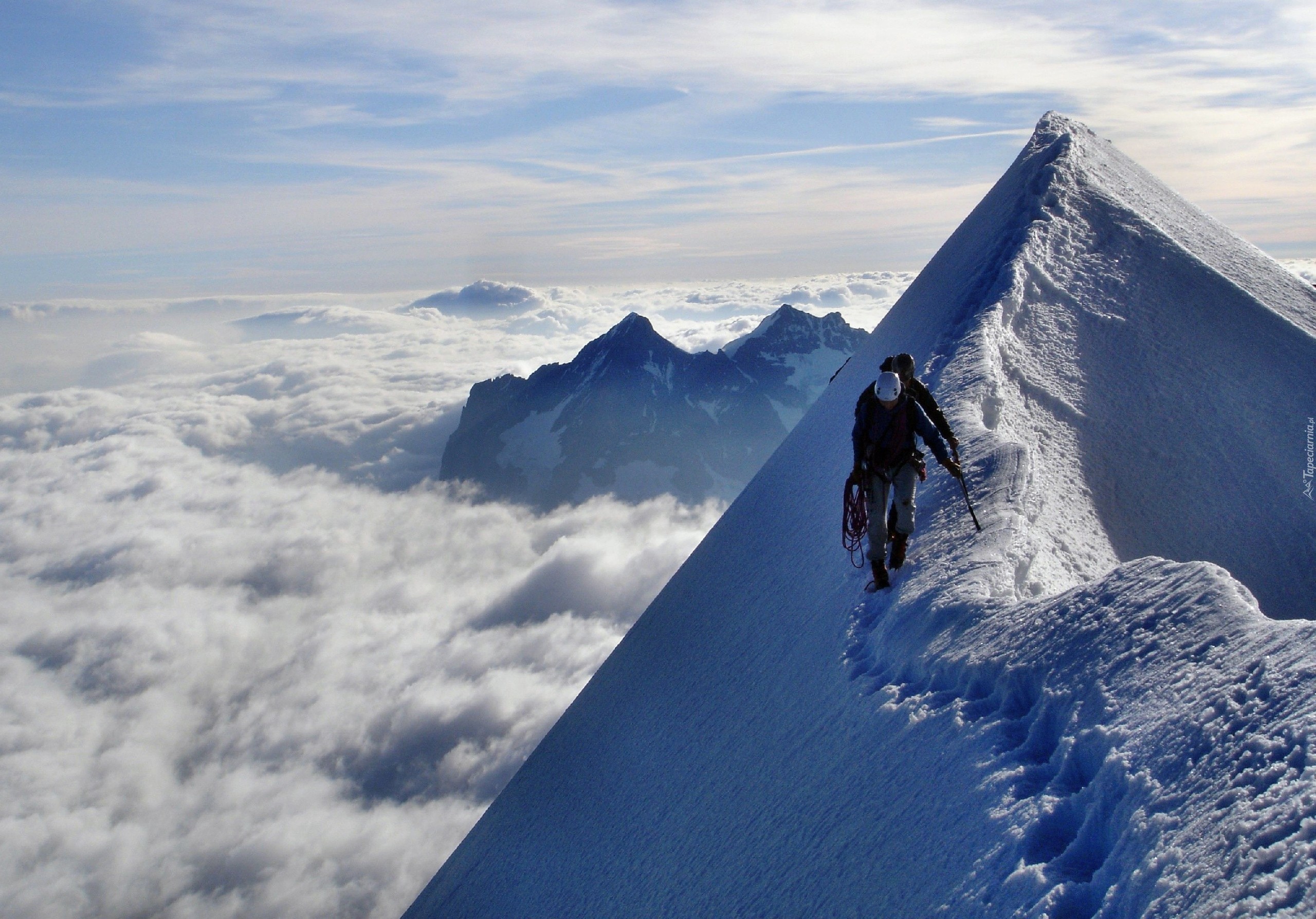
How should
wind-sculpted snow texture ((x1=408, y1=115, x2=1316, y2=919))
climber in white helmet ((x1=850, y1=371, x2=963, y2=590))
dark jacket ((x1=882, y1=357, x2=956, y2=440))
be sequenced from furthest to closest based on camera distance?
1. dark jacket ((x1=882, y1=357, x2=956, y2=440))
2. climber in white helmet ((x1=850, y1=371, x2=963, y2=590))
3. wind-sculpted snow texture ((x1=408, y1=115, x2=1316, y2=919))

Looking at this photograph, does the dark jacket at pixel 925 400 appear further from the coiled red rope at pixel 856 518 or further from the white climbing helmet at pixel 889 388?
the coiled red rope at pixel 856 518

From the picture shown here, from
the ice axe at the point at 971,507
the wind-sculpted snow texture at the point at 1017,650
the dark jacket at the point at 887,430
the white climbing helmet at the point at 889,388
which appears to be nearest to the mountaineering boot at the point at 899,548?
the wind-sculpted snow texture at the point at 1017,650

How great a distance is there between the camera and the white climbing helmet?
8.88m

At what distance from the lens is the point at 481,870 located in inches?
567

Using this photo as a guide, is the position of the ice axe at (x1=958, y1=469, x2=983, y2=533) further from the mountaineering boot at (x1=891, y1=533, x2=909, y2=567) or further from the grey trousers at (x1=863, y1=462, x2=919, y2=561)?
the mountaineering boot at (x1=891, y1=533, x2=909, y2=567)

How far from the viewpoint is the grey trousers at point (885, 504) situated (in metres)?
9.49

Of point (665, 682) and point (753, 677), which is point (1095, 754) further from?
point (665, 682)

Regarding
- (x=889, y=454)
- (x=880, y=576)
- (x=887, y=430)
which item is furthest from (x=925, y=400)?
(x=880, y=576)

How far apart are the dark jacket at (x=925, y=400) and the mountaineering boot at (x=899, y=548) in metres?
1.40

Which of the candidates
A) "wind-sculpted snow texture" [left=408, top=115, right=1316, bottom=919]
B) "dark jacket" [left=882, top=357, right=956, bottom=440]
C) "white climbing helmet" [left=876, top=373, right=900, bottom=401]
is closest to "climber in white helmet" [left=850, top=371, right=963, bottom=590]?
"white climbing helmet" [left=876, top=373, right=900, bottom=401]

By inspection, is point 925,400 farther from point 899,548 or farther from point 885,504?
point 899,548

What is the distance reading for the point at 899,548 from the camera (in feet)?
32.8

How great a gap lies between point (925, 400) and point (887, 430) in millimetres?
830

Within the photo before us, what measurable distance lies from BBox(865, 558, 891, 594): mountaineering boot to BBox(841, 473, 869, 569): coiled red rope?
0.45 meters
